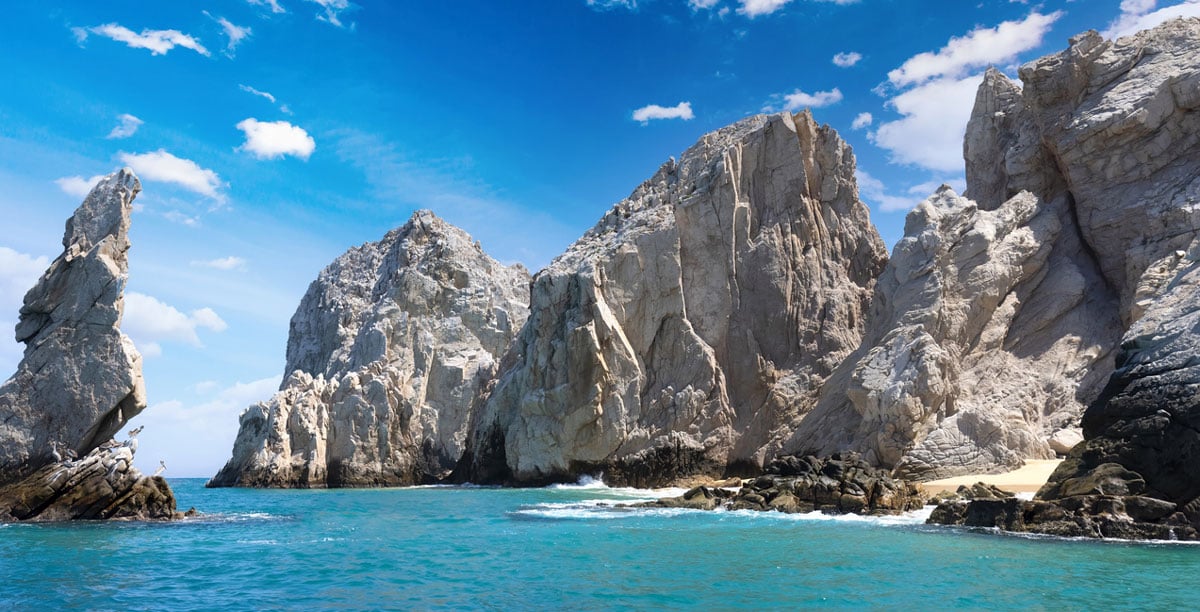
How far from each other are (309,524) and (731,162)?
32.8 meters

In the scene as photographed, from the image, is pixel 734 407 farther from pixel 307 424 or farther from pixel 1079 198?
pixel 307 424

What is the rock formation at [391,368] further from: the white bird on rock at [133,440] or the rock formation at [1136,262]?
the rock formation at [1136,262]

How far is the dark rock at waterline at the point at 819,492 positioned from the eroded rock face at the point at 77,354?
1923cm

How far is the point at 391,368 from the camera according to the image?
6431 centimetres

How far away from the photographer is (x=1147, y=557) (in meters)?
16.7

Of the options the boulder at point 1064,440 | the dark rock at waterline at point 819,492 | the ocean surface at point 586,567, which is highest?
the boulder at point 1064,440

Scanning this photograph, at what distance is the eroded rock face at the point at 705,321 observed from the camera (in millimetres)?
47875

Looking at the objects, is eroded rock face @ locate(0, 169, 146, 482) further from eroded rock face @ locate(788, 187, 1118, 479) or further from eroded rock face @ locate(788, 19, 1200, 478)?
eroded rock face @ locate(788, 19, 1200, 478)

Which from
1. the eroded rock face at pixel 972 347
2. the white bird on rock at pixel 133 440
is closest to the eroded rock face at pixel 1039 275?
the eroded rock face at pixel 972 347

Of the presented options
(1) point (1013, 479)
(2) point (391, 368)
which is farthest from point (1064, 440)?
(2) point (391, 368)

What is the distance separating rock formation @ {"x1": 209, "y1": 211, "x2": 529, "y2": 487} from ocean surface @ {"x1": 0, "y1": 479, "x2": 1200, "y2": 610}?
3337cm

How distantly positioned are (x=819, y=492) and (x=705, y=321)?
21076mm

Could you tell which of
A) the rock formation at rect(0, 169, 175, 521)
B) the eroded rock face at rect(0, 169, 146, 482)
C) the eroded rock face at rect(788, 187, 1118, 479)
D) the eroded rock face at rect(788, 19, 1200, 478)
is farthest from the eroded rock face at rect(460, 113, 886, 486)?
the eroded rock face at rect(0, 169, 146, 482)

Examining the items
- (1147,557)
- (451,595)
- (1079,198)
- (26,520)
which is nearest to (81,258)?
(26,520)
